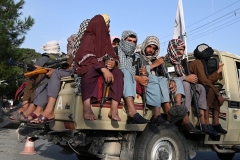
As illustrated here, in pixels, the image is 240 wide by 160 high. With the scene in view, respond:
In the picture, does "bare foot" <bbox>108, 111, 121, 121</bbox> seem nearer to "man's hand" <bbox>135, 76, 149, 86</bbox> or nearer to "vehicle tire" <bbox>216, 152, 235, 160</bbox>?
"man's hand" <bbox>135, 76, 149, 86</bbox>

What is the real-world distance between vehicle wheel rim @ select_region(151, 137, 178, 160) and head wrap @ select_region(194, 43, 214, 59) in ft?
5.57

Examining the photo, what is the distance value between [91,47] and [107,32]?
339mm

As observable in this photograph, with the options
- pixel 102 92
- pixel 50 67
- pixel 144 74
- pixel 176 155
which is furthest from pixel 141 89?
pixel 50 67

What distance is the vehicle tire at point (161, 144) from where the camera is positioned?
5.42m

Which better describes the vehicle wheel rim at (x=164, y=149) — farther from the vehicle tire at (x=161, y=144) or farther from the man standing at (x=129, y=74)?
the man standing at (x=129, y=74)

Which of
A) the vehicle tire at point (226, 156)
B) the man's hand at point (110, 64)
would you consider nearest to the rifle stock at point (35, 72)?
the man's hand at point (110, 64)

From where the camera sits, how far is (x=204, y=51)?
21.4 feet

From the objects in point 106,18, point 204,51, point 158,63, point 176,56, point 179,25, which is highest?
point 179,25

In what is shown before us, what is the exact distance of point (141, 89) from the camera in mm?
5402

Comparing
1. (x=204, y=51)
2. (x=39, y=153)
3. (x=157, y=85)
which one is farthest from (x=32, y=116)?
(x=39, y=153)

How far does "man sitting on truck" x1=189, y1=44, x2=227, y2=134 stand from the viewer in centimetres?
628

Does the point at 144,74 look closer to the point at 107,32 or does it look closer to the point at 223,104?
the point at 107,32

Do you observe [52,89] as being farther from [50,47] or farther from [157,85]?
[157,85]

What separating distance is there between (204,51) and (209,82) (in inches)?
22.1
